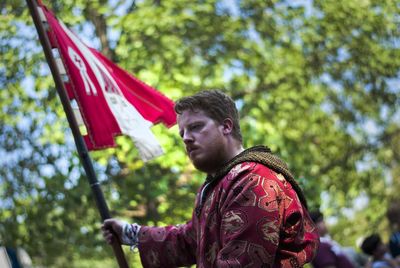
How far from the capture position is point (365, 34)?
12.5 metres

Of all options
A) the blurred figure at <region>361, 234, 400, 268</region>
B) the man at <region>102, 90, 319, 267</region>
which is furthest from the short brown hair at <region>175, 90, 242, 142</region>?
the blurred figure at <region>361, 234, 400, 268</region>

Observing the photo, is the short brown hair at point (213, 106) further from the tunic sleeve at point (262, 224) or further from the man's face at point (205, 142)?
the tunic sleeve at point (262, 224)

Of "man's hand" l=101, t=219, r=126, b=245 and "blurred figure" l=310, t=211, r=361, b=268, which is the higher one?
"man's hand" l=101, t=219, r=126, b=245

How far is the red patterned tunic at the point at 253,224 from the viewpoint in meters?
3.37

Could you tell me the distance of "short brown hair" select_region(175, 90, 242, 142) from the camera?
3.77 m

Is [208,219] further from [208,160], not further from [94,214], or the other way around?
[94,214]

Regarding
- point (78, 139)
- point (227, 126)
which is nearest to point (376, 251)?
point (78, 139)

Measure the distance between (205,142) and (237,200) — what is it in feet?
1.21

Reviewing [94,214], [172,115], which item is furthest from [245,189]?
[94,214]

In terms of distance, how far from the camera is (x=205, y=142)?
3.72 metres

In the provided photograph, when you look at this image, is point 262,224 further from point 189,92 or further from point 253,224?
point 189,92

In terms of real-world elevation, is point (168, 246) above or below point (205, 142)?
below

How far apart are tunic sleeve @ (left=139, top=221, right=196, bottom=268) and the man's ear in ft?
2.21

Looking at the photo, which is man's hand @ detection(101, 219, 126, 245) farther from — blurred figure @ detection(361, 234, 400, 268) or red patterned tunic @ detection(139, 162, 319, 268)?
blurred figure @ detection(361, 234, 400, 268)
